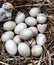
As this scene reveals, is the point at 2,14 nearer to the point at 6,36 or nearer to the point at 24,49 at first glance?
the point at 6,36

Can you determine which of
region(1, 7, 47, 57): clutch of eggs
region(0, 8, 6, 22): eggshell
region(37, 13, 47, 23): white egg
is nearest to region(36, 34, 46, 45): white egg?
region(1, 7, 47, 57): clutch of eggs

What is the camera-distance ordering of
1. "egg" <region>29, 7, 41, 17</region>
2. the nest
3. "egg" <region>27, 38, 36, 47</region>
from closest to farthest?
the nest → "egg" <region>27, 38, 36, 47</region> → "egg" <region>29, 7, 41, 17</region>

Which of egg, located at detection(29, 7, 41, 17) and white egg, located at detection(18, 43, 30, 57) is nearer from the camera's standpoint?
white egg, located at detection(18, 43, 30, 57)

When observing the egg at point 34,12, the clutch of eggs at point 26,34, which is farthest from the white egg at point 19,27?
the egg at point 34,12

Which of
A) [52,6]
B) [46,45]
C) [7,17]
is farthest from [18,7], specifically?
[46,45]

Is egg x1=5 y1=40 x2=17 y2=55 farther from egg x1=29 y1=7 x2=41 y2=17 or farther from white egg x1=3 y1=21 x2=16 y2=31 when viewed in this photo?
egg x1=29 y1=7 x2=41 y2=17

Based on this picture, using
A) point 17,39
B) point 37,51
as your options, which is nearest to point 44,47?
point 37,51

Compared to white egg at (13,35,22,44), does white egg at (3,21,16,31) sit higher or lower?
higher

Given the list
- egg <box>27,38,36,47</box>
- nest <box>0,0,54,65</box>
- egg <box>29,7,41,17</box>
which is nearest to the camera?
nest <box>0,0,54,65</box>

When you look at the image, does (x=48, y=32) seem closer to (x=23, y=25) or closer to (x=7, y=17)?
(x=23, y=25)
